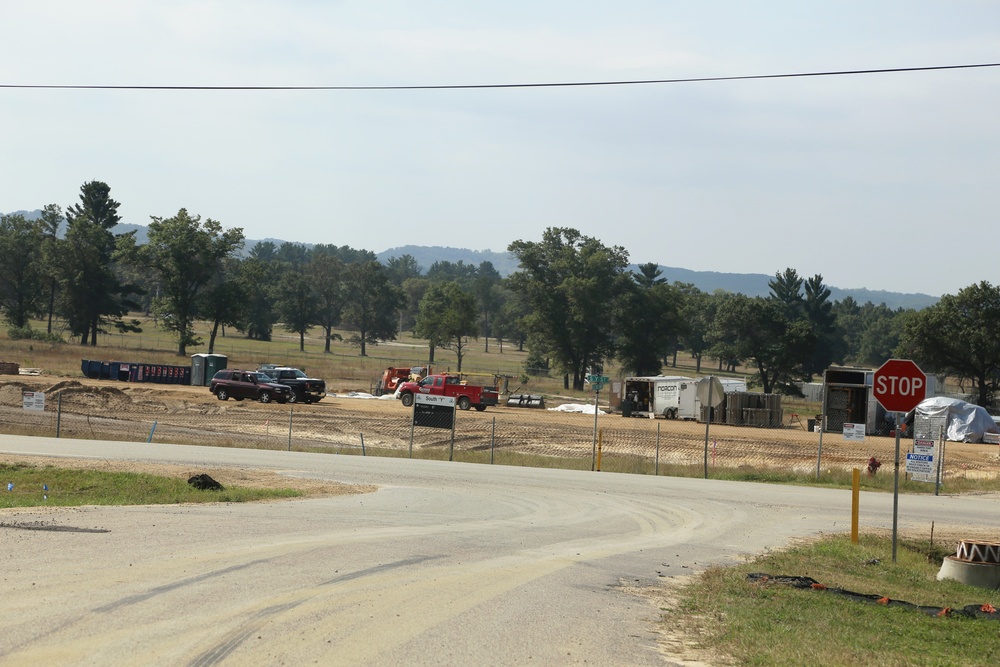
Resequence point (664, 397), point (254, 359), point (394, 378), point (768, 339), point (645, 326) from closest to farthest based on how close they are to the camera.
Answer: point (664, 397) < point (394, 378) < point (768, 339) < point (254, 359) < point (645, 326)

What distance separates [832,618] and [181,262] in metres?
93.5

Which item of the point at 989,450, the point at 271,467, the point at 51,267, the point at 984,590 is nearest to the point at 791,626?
the point at 984,590

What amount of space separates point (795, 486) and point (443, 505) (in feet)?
43.1

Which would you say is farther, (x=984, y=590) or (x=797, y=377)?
(x=797, y=377)

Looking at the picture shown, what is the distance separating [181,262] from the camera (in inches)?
3834

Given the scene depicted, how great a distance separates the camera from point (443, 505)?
20406 millimetres

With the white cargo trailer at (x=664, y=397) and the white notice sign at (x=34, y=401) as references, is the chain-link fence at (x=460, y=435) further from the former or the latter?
the white cargo trailer at (x=664, y=397)

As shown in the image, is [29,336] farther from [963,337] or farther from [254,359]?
[963,337]

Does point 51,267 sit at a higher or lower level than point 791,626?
higher

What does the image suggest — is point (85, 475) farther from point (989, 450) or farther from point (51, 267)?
point (51, 267)

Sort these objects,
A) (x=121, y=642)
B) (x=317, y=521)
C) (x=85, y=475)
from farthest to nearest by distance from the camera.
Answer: (x=85, y=475)
(x=317, y=521)
(x=121, y=642)

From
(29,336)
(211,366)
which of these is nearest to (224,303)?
(29,336)

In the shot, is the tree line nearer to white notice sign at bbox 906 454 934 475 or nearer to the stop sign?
white notice sign at bbox 906 454 934 475

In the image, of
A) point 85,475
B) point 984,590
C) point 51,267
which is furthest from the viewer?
point 51,267
